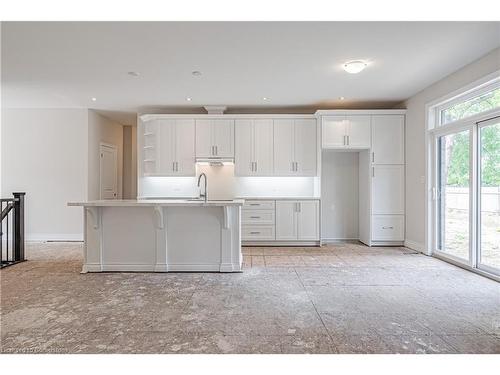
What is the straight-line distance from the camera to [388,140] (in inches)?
227

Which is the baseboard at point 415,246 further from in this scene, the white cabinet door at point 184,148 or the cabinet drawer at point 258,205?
the white cabinet door at point 184,148

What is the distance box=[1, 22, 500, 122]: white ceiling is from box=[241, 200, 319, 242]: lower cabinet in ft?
6.41

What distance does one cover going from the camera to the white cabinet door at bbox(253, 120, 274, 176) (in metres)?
6.08

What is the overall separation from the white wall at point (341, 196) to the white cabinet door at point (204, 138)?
2328 millimetres

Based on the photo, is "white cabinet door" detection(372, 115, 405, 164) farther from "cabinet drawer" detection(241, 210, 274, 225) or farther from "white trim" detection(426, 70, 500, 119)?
"cabinet drawer" detection(241, 210, 274, 225)

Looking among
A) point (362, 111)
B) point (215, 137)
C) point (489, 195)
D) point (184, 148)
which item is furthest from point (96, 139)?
point (489, 195)

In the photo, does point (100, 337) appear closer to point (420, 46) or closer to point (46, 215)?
point (420, 46)

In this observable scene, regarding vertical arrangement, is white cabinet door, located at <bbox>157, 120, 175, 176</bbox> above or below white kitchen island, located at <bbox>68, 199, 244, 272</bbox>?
above

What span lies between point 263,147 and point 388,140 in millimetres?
2332

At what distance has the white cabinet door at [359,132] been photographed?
5.77 m

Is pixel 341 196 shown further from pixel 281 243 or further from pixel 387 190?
pixel 281 243

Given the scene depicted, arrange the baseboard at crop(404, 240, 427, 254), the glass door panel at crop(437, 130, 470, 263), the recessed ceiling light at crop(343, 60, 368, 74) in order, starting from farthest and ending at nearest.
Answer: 1. the baseboard at crop(404, 240, 427, 254)
2. the glass door panel at crop(437, 130, 470, 263)
3. the recessed ceiling light at crop(343, 60, 368, 74)

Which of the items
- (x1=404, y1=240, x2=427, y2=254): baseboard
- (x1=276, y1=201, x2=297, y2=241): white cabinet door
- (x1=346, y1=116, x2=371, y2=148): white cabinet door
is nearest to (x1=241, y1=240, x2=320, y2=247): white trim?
(x1=276, y1=201, x2=297, y2=241): white cabinet door
